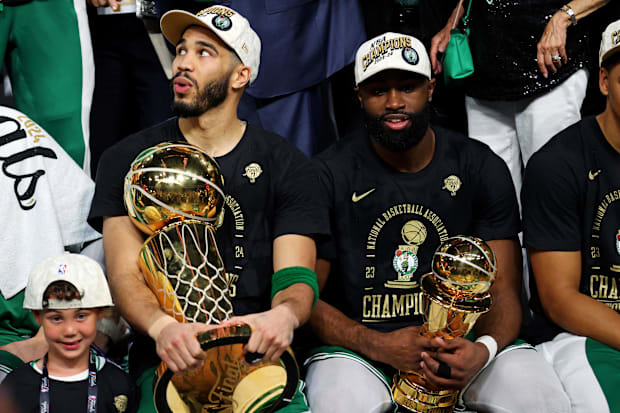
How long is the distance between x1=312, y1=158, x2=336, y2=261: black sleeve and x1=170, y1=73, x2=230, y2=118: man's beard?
0.44 meters

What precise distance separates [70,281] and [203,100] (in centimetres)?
83

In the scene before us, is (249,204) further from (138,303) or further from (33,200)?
(33,200)

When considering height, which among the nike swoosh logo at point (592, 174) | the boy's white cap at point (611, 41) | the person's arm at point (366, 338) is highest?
the boy's white cap at point (611, 41)

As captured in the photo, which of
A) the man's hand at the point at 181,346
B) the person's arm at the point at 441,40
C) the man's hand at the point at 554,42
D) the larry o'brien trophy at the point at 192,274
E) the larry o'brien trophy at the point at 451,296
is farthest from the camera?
the person's arm at the point at 441,40

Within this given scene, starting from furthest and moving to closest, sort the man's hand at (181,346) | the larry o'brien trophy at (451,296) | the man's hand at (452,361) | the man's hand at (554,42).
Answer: the man's hand at (554,42)
the man's hand at (452,361)
the larry o'brien trophy at (451,296)
the man's hand at (181,346)

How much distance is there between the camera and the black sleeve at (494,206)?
10.3 feet

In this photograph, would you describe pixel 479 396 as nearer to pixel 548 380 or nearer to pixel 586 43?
pixel 548 380

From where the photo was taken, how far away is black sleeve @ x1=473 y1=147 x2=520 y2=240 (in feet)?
10.3

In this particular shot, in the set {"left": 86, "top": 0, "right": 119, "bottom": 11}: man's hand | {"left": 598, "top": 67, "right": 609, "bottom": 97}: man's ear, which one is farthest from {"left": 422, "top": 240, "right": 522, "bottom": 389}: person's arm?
{"left": 86, "top": 0, "right": 119, "bottom": 11}: man's hand

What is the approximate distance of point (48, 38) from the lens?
356 centimetres

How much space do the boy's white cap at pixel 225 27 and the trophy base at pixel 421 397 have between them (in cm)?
120

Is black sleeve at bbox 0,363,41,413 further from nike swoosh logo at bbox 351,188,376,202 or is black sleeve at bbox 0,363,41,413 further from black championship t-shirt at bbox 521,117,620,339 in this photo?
black championship t-shirt at bbox 521,117,620,339

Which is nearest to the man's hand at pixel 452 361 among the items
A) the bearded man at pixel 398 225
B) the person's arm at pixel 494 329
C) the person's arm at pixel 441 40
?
the person's arm at pixel 494 329

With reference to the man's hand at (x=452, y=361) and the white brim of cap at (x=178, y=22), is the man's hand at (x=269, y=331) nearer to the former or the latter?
the man's hand at (x=452, y=361)
